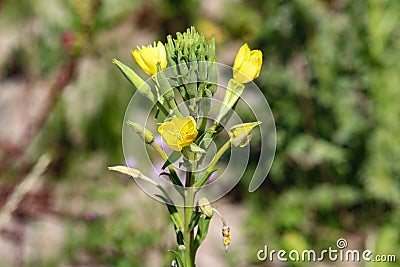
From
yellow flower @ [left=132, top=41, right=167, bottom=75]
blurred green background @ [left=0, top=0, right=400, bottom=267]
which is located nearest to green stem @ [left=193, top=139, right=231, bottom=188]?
yellow flower @ [left=132, top=41, right=167, bottom=75]

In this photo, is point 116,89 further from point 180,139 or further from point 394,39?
point 180,139

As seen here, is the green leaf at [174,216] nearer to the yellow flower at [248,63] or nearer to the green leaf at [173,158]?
the green leaf at [173,158]

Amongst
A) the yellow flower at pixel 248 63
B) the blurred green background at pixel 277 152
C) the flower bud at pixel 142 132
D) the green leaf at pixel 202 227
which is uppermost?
the blurred green background at pixel 277 152

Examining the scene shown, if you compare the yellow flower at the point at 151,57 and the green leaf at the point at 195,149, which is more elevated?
the yellow flower at the point at 151,57

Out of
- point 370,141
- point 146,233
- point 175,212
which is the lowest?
point 175,212

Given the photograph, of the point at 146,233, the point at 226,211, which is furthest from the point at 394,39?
the point at 146,233

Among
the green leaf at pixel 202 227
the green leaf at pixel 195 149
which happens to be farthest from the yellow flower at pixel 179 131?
the green leaf at pixel 202 227
